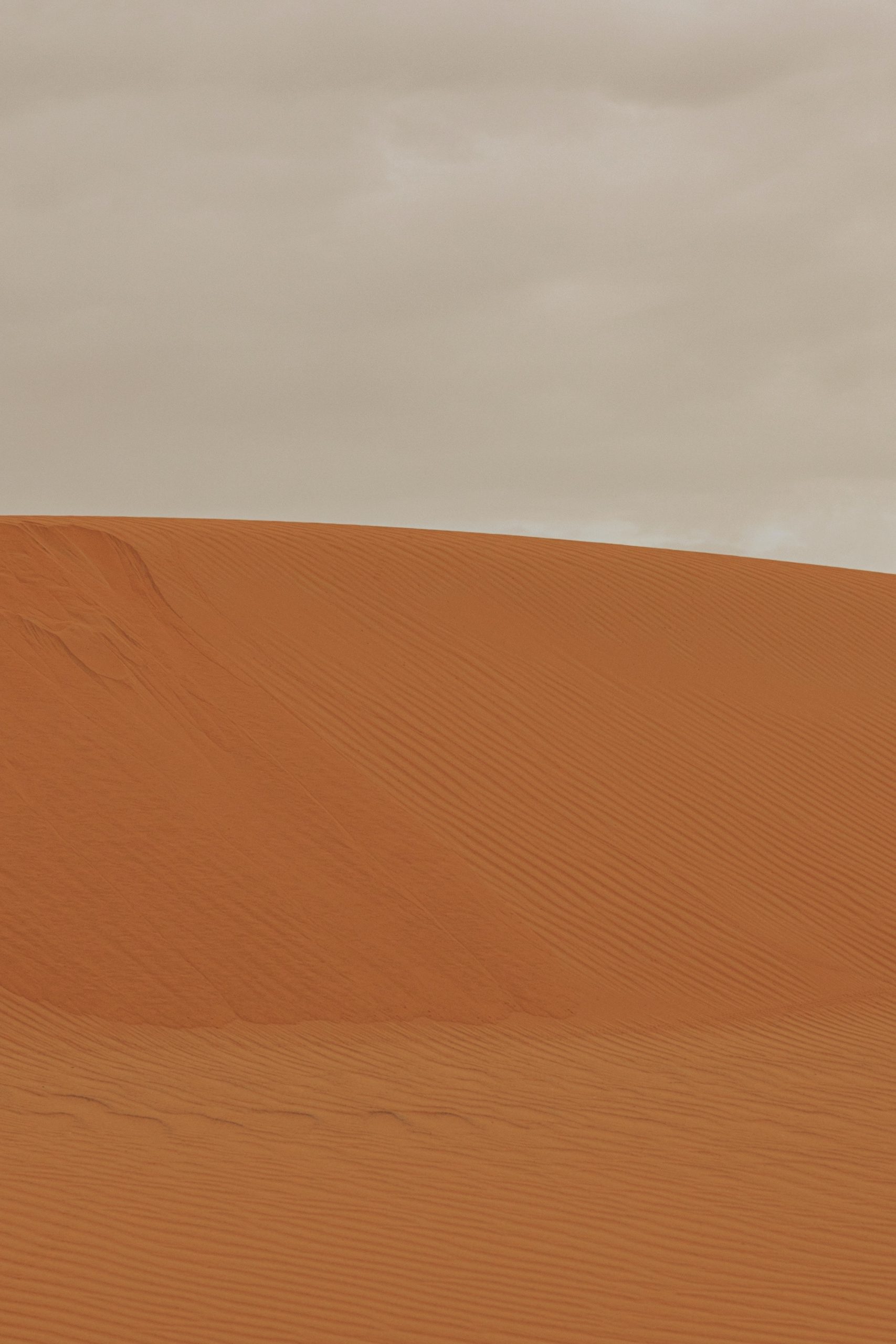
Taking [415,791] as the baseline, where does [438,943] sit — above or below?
below

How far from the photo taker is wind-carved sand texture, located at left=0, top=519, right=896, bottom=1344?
14.8 feet

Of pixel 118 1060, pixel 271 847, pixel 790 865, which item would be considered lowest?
pixel 118 1060

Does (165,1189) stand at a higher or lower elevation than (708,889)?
lower

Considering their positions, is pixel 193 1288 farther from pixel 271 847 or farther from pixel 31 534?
pixel 31 534

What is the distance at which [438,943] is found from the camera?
1012 cm

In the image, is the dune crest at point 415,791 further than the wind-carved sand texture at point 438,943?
Yes

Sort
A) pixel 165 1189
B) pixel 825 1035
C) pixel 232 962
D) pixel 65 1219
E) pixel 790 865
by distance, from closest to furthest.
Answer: pixel 65 1219 → pixel 165 1189 → pixel 825 1035 → pixel 232 962 → pixel 790 865

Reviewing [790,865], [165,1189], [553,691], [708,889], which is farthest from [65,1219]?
[553,691]

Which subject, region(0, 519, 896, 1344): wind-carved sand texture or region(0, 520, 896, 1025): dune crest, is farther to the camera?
region(0, 520, 896, 1025): dune crest

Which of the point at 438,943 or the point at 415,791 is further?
the point at 415,791

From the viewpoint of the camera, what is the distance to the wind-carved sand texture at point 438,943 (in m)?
4.50

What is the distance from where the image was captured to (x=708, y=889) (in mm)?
11375

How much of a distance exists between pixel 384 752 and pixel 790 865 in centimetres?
375

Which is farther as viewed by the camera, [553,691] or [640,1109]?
[553,691]
